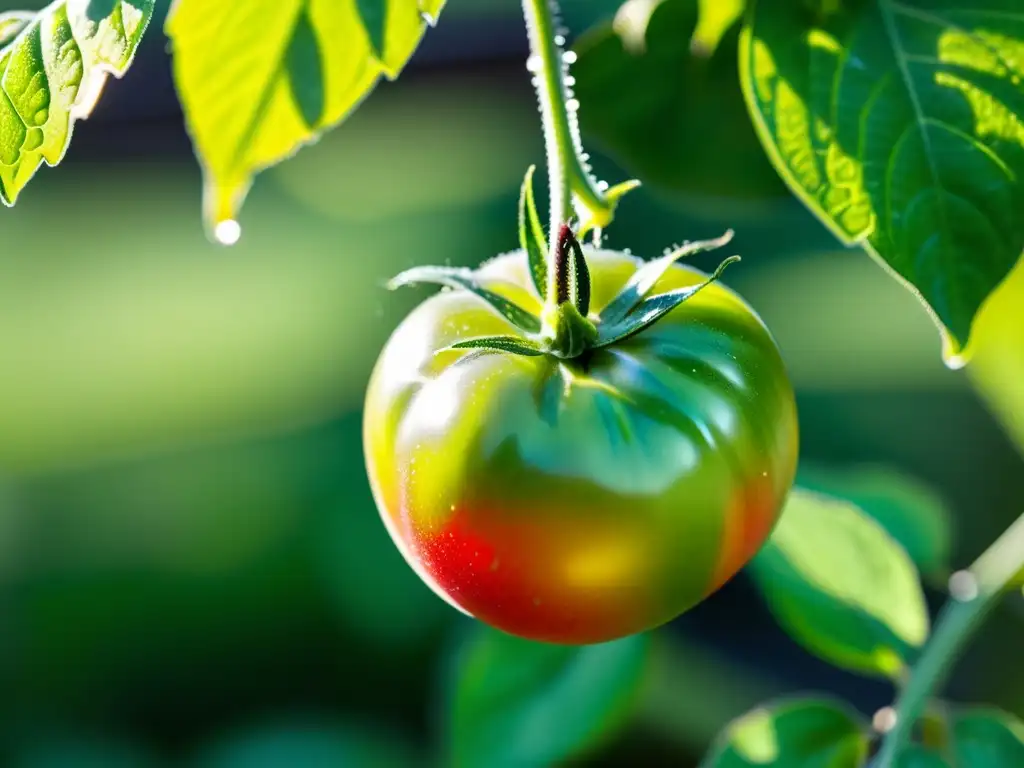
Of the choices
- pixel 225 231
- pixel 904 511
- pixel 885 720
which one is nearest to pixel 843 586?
pixel 885 720

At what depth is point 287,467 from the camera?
1900mm

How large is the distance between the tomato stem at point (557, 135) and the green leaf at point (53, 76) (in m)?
0.13

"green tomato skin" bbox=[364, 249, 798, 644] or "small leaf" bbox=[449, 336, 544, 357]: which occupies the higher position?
"small leaf" bbox=[449, 336, 544, 357]

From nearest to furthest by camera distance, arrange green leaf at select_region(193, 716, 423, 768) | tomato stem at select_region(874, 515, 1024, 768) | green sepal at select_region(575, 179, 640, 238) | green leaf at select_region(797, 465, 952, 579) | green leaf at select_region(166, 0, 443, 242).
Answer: green leaf at select_region(166, 0, 443, 242) < green sepal at select_region(575, 179, 640, 238) < tomato stem at select_region(874, 515, 1024, 768) < green leaf at select_region(797, 465, 952, 579) < green leaf at select_region(193, 716, 423, 768)

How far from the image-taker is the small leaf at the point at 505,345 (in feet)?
1.30

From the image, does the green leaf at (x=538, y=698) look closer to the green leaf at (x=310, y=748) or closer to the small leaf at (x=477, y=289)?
the small leaf at (x=477, y=289)

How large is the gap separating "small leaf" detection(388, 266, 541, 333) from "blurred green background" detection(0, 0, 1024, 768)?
34.8 inches

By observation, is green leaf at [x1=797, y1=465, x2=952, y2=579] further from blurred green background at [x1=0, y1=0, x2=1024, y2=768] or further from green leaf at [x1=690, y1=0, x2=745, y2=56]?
blurred green background at [x1=0, y1=0, x2=1024, y2=768]

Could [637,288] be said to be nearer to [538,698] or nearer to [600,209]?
[600,209]

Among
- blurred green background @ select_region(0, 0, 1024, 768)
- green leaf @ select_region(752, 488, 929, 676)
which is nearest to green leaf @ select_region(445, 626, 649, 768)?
green leaf @ select_region(752, 488, 929, 676)

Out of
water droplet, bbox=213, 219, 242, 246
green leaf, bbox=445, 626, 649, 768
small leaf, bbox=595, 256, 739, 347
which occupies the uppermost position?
water droplet, bbox=213, 219, 242, 246

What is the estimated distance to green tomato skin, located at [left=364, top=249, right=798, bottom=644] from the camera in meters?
0.39

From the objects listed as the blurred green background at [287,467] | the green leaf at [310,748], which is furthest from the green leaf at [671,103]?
the green leaf at [310,748]

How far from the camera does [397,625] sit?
1.68 metres
